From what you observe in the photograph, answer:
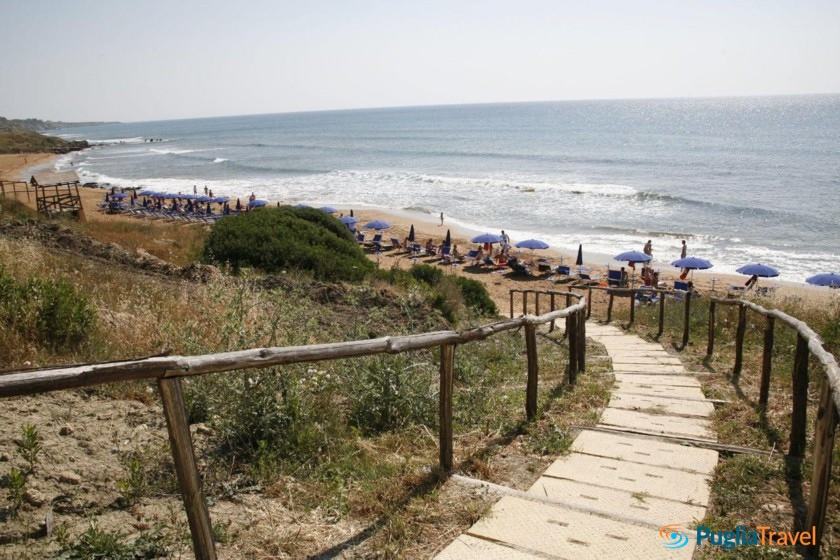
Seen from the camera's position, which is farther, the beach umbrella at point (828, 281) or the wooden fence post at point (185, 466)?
the beach umbrella at point (828, 281)

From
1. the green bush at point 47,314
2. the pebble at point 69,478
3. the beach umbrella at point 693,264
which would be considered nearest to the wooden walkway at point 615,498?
the pebble at point 69,478

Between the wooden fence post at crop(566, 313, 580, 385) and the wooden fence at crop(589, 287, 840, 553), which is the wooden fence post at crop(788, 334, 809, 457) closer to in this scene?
the wooden fence at crop(589, 287, 840, 553)

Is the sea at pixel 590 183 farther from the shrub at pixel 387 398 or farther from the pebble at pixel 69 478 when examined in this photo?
the pebble at pixel 69 478

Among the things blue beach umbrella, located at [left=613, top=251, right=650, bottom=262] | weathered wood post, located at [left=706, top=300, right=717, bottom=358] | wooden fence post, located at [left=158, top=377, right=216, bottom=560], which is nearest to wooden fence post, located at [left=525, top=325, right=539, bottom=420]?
wooden fence post, located at [left=158, top=377, right=216, bottom=560]

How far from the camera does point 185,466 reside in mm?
2846

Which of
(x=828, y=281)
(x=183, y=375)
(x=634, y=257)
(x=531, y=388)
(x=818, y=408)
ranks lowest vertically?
(x=828, y=281)

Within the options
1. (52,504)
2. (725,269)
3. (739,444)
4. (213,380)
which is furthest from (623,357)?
(725,269)

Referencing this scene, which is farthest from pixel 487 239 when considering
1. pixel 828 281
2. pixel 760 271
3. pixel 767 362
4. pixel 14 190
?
pixel 14 190

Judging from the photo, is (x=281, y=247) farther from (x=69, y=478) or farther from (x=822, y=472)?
(x=822, y=472)

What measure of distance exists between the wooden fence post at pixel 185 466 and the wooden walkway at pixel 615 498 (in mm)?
1190

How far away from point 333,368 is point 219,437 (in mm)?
1470

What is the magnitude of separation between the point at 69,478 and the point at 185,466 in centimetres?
116

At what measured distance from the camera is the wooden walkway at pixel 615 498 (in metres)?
3.19

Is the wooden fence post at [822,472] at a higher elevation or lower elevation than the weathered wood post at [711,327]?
higher
